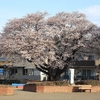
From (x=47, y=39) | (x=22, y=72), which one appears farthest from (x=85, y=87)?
(x=22, y=72)

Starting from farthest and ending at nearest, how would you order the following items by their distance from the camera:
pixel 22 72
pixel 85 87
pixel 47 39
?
pixel 22 72 < pixel 47 39 < pixel 85 87

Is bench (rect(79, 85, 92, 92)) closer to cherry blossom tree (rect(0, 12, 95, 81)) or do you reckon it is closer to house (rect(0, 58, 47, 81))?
cherry blossom tree (rect(0, 12, 95, 81))

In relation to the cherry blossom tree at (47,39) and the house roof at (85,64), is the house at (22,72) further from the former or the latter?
the cherry blossom tree at (47,39)

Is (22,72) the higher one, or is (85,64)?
(85,64)

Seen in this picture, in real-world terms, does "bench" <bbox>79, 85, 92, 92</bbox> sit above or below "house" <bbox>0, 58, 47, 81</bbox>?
below

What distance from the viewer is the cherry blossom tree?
116 feet

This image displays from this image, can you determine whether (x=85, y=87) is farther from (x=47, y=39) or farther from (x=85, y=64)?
(x=85, y=64)

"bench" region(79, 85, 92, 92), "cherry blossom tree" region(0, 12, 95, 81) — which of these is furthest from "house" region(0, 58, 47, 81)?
"bench" region(79, 85, 92, 92)

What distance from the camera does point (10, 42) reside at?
35656 millimetres

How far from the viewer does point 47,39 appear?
1439 inches

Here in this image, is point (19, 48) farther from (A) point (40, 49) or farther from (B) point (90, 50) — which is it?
(B) point (90, 50)

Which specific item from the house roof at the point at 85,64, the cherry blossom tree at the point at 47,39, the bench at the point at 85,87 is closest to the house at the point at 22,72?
the house roof at the point at 85,64

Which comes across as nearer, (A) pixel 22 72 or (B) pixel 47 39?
(B) pixel 47 39

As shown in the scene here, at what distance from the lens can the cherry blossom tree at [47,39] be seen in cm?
3544
